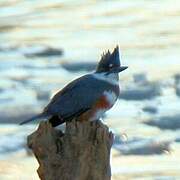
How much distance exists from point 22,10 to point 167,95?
4.68 meters

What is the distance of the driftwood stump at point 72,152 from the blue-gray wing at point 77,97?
28.9 inches

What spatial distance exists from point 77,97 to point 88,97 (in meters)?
0.11

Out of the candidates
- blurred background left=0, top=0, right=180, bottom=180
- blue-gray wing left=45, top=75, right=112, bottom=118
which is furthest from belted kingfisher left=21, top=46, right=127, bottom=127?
A: blurred background left=0, top=0, right=180, bottom=180

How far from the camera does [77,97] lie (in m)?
6.14

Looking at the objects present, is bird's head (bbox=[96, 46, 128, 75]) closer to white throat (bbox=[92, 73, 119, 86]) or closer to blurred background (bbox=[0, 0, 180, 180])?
white throat (bbox=[92, 73, 119, 86])

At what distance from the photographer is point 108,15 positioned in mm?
14406

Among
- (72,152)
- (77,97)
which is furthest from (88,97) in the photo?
(72,152)

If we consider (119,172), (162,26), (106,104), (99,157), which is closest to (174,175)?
(119,172)

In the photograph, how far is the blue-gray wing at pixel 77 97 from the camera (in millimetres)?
5941

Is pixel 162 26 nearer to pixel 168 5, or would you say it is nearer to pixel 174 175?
pixel 168 5

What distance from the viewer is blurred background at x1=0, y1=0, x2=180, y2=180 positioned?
28.7 ft

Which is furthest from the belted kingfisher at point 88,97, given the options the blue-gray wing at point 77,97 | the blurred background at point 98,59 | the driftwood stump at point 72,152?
the blurred background at point 98,59

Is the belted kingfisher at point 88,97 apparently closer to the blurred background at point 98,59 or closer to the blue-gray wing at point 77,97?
the blue-gray wing at point 77,97

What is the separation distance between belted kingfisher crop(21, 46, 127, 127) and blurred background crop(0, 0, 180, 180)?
167 centimetres
